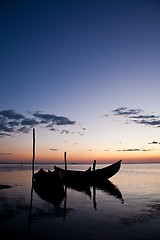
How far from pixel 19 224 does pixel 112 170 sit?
2265 centimetres

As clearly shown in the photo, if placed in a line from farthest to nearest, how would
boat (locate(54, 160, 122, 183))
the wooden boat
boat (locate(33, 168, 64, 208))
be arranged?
the wooden boat, boat (locate(54, 160, 122, 183)), boat (locate(33, 168, 64, 208))

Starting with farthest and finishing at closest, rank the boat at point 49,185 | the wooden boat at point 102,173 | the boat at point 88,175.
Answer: the wooden boat at point 102,173 → the boat at point 88,175 → the boat at point 49,185

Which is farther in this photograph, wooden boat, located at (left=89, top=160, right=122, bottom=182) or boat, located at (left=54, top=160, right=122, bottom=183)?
wooden boat, located at (left=89, top=160, right=122, bottom=182)

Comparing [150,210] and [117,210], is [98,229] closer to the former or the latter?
[117,210]

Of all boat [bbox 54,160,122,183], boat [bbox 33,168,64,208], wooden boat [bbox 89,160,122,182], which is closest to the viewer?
boat [bbox 33,168,64,208]

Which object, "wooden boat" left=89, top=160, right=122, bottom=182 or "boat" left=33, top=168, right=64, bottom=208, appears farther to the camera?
"wooden boat" left=89, top=160, right=122, bottom=182

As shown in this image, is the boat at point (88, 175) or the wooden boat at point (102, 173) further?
the wooden boat at point (102, 173)

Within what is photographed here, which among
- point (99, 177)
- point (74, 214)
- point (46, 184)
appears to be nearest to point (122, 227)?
point (74, 214)

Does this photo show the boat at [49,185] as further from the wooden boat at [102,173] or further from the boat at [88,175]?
the wooden boat at [102,173]

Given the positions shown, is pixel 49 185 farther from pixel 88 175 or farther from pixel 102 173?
pixel 102 173

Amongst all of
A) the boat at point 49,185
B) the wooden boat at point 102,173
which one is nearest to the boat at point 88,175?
the wooden boat at point 102,173

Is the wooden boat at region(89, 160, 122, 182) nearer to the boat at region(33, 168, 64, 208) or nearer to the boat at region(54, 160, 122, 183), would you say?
the boat at region(54, 160, 122, 183)

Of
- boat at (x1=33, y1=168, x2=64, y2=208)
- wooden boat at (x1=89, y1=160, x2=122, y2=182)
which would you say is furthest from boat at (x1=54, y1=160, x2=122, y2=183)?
boat at (x1=33, y1=168, x2=64, y2=208)

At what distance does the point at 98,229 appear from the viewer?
8.20 m
